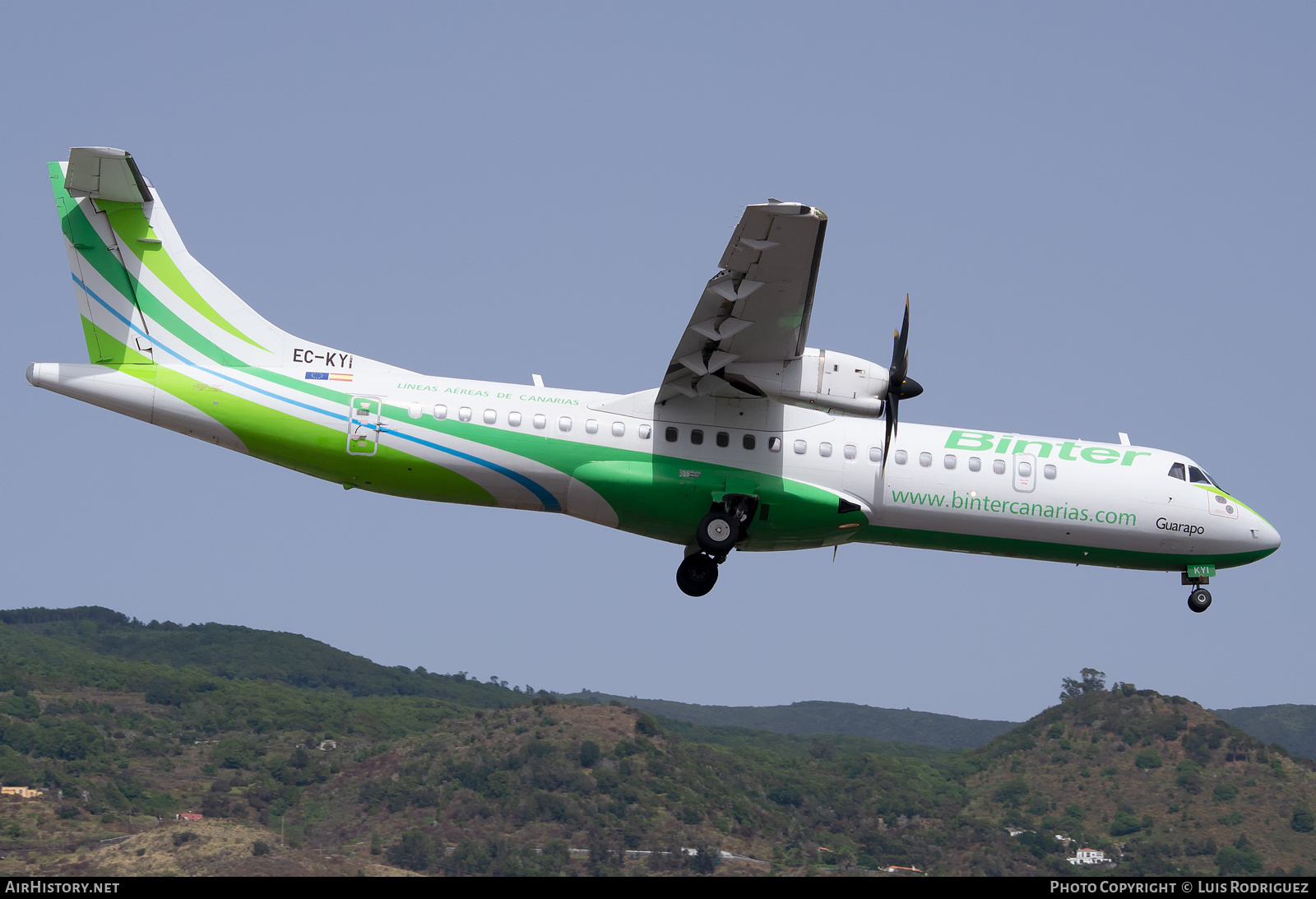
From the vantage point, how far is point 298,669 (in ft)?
422

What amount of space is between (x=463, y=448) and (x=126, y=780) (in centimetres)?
6353

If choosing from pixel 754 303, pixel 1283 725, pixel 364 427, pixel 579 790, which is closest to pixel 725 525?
A: pixel 754 303

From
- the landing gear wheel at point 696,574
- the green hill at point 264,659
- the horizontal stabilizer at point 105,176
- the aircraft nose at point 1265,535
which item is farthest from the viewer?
the green hill at point 264,659

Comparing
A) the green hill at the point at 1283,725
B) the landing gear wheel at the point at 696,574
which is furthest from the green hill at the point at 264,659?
the landing gear wheel at the point at 696,574

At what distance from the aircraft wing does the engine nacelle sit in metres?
0.29

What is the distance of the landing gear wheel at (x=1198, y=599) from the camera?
2995cm

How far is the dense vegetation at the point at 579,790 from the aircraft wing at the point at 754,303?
40.6 meters

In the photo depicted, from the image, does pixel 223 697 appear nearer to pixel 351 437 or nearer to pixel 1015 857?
pixel 1015 857

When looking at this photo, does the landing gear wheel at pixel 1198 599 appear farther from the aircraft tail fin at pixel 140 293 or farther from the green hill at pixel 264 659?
the green hill at pixel 264 659

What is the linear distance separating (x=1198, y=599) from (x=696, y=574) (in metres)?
11.5

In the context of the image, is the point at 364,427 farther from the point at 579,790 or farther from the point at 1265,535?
the point at 579,790

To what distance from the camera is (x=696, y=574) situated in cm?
2866
